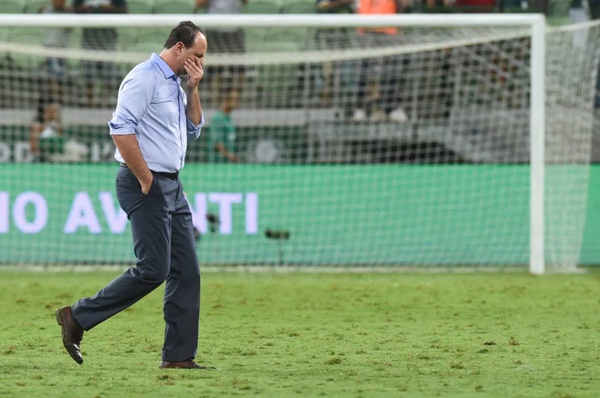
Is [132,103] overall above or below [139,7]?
below

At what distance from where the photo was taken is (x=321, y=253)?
571 inches

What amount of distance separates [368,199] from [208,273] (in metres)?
2.27

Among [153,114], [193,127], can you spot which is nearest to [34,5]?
[193,127]

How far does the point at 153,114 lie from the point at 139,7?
11598mm

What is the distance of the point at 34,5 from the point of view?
58.1ft

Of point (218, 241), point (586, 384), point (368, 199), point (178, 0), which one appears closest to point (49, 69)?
point (178, 0)

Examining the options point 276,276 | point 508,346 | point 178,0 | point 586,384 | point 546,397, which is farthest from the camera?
point 178,0

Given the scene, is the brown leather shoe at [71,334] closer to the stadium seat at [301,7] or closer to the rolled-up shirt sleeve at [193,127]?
the rolled-up shirt sleeve at [193,127]

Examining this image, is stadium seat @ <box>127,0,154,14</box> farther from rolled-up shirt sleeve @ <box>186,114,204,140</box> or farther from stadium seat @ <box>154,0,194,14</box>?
rolled-up shirt sleeve @ <box>186,114,204,140</box>

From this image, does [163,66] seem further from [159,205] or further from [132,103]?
[159,205]

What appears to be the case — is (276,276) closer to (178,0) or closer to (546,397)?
(178,0)

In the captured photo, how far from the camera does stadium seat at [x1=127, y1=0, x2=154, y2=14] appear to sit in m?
17.4

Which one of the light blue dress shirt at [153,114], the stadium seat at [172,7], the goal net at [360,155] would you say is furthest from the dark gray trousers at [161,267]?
the stadium seat at [172,7]

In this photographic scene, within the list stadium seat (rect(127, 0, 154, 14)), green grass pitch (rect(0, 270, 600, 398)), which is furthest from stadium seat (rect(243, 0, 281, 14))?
green grass pitch (rect(0, 270, 600, 398))
